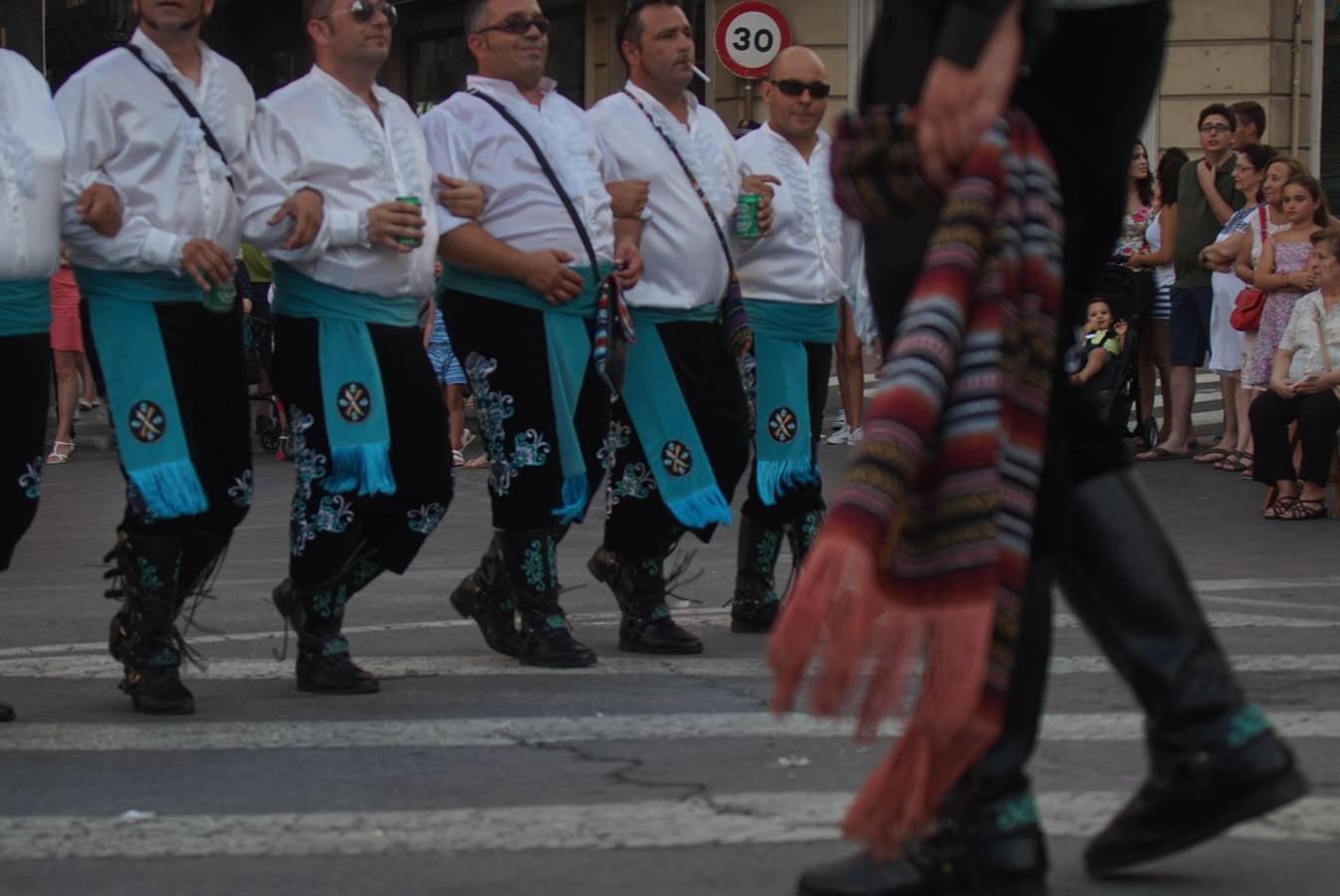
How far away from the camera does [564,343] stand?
21.2 ft

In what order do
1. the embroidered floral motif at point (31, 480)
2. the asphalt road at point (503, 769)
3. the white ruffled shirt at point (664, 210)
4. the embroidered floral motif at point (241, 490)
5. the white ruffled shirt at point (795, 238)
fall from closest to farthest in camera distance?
the asphalt road at point (503, 769) < the embroidered floral motif at point (31, 480) < the embroidered floral motif at point (241, 490) < the white ruffled shirt at point (664, 210) < the white ruffled shirt at point (795, 238)

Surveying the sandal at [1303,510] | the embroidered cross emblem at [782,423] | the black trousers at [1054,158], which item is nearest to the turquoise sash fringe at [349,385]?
the embroidered cross emblem at [782,423]

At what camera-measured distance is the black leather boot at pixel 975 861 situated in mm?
3451

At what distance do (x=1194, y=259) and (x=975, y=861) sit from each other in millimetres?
10947

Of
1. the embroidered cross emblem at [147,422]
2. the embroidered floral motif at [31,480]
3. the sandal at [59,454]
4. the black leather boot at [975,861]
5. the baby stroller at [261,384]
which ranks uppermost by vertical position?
the embroidered cross emblem at [147,422]

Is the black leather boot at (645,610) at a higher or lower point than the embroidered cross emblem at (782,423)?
lower

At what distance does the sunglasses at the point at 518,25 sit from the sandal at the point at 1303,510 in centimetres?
572

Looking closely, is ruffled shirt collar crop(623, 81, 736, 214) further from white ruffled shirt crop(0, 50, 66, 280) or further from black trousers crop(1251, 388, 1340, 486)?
black trousers crop(1251, 388, 1340, 486)

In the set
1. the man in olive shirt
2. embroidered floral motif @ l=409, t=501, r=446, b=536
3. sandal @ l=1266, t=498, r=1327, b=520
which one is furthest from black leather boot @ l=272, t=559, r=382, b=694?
the man in olive shirt

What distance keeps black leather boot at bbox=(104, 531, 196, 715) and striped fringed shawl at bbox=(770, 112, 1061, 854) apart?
283 centimetres

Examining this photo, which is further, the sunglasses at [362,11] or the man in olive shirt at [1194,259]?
the man in olive shirt at [1194,259]

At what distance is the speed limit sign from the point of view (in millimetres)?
19562

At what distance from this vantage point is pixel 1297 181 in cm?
1255

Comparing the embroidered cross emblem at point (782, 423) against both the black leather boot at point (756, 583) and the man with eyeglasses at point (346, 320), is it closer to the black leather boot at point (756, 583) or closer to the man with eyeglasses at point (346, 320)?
the black leather boot at point (756, 583)
